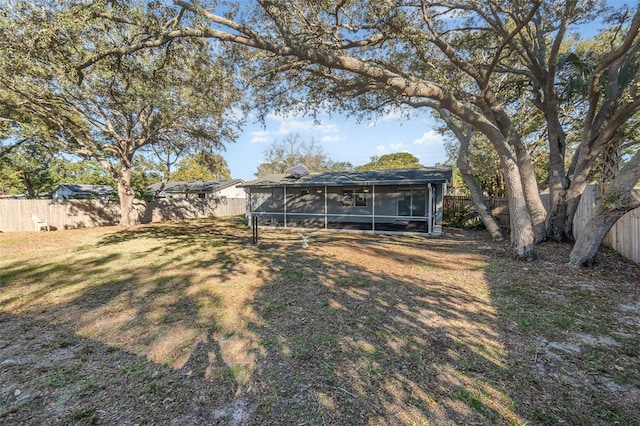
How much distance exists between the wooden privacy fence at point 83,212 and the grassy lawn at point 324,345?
393 inches

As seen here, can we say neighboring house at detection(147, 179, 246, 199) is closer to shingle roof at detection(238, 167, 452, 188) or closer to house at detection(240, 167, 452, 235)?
house at detection(240, 167, 452, 235)

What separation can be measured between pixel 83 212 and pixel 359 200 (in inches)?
589

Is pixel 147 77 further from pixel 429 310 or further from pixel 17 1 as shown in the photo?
pixel 429 310

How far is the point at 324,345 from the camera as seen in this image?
10.1 ft

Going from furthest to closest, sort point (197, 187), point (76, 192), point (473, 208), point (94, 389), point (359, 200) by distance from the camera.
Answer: point (197, 187)
point (76, 192)
point (359, 200)
point (473, 208)
point (94, 389)

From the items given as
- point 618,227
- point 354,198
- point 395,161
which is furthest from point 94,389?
point 395,161

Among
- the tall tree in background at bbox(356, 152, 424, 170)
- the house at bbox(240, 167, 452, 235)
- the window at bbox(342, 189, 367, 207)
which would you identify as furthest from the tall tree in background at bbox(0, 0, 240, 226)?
the tall tree in background at bbox(356, 152, 424, 170)

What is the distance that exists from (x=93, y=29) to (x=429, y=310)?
753cm

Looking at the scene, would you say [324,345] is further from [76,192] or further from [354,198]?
[76,192]

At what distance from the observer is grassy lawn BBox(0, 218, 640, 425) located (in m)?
2.17

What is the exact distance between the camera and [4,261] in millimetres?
7055

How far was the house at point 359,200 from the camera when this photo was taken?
507 inches

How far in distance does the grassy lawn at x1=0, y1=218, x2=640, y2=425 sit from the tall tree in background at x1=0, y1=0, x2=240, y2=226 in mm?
4397

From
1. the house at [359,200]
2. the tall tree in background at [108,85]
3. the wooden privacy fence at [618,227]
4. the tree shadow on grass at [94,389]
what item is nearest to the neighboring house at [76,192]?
the tall tree in background at [108,85]
